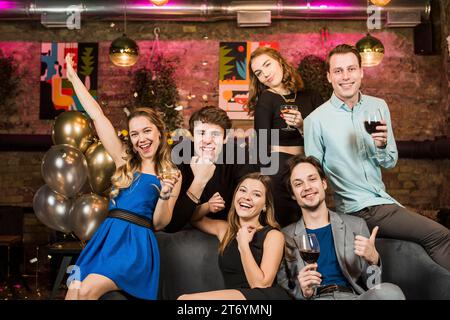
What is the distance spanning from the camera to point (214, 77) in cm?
673

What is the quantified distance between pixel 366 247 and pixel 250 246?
20.5 inches

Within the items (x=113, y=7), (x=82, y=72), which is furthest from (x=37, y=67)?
(x=113, y=7)

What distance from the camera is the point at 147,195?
8.49 feet

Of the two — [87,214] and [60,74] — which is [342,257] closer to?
[87,214]

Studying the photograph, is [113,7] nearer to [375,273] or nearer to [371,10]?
[371,10]

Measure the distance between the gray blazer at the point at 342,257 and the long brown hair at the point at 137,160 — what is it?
2.36 feet

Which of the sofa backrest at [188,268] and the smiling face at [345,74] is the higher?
the smiling face at [345,74]

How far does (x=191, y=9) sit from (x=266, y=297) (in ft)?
15.0

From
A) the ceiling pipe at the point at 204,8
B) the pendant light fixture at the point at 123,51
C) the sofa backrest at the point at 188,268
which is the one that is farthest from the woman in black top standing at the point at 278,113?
the ceiling pipe at the point at 204,8

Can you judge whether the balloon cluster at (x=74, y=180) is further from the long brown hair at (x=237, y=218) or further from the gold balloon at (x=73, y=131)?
the long brown hair at (x=237, y=218)

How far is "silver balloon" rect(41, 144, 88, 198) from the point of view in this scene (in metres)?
3.80

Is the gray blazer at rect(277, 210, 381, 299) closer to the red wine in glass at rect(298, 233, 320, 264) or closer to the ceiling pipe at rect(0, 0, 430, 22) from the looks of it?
the red wine in glass at rect(298, 233, 320, 264)

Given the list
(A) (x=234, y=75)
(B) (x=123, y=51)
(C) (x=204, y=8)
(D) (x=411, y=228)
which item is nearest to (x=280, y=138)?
(D) (x=411, y=228)

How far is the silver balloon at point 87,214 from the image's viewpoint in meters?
3.77
